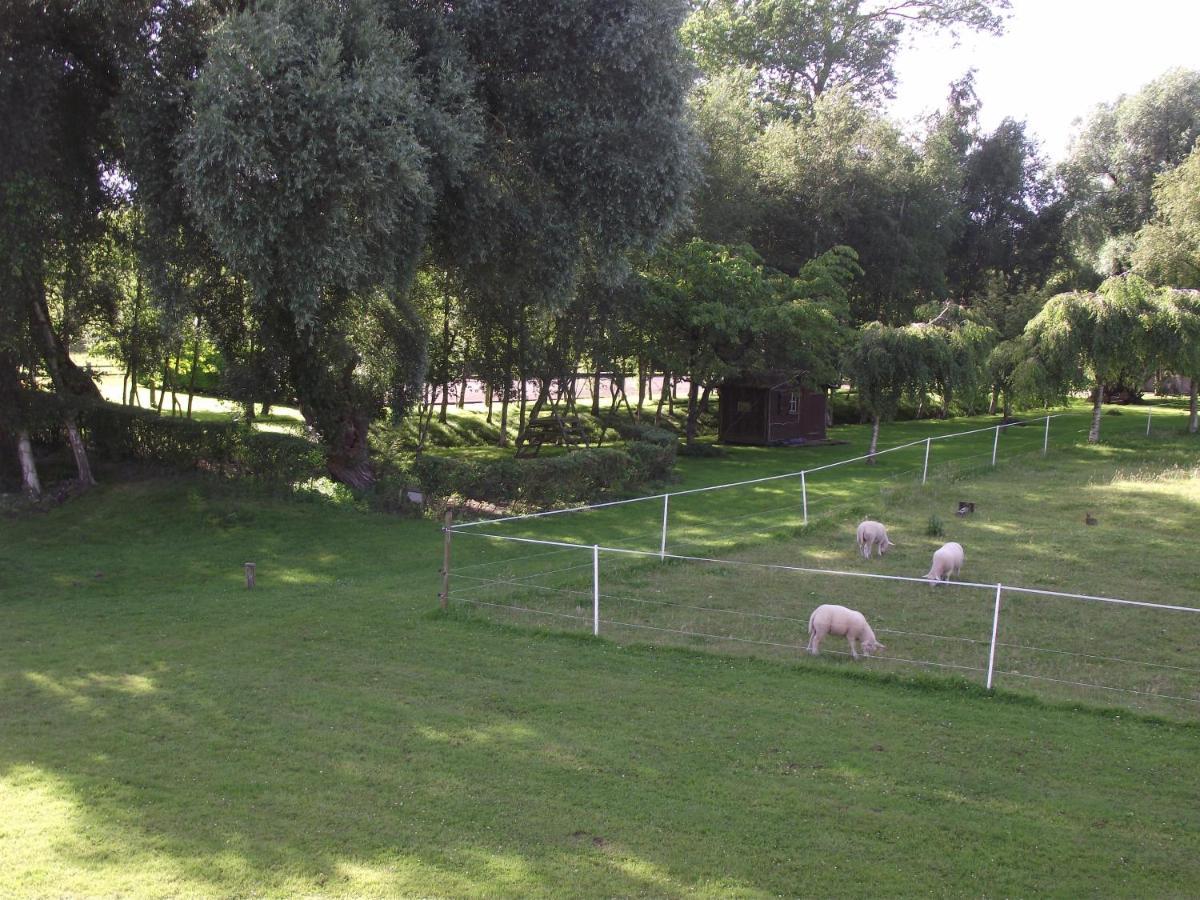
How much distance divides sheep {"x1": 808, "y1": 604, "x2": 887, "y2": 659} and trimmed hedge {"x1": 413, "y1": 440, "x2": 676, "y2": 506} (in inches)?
449

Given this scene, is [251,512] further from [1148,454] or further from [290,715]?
[1148,454]

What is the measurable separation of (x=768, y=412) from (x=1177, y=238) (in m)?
20.1

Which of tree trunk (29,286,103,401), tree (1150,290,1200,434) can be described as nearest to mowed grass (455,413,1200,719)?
tree (1150,290,1200,434)

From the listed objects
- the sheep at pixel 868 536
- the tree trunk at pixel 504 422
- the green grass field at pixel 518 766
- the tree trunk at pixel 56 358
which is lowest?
→ the green grass field at pixel 518 766

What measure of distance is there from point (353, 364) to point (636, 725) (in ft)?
50.1

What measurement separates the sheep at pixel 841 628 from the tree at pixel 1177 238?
3621 cm

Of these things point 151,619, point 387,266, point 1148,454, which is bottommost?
point 151,619

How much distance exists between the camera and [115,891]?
6395 mm

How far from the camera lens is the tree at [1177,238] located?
39.3 m

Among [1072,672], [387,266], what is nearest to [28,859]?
[1072,672]

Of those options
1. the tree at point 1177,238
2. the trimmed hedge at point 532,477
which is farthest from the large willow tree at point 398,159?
the tree at point 1177,238

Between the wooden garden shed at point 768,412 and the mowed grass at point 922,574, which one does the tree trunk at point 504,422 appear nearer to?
the wooden garden shed at point 768,412

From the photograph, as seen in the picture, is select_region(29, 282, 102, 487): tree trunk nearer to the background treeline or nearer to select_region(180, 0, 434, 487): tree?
the background treeline

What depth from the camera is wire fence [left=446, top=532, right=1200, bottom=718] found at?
11094mm
